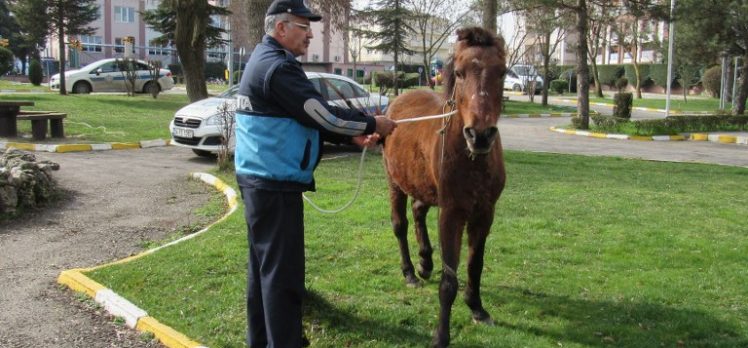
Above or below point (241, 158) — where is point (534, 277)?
below

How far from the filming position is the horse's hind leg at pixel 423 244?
6.02 meters

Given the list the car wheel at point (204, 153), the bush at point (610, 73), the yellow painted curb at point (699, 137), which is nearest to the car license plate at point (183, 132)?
the car wheel at point (204, 153)

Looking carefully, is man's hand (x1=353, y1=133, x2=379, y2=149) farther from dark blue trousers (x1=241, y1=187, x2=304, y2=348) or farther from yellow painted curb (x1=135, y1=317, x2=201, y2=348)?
yellow painted curb (x1=135, y1=317, x2=201, y2=348)

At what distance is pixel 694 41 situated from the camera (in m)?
26.6

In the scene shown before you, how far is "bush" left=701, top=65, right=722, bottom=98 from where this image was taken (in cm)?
4384

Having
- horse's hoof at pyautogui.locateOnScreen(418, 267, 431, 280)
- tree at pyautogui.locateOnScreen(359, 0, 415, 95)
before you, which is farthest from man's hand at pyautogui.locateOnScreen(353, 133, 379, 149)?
tree at pyautogui.locateOnScreen(359, 0, 415, 95)

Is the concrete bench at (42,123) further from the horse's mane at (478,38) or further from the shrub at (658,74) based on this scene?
the shrub at (658,74)

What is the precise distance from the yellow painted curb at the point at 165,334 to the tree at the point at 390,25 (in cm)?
3769

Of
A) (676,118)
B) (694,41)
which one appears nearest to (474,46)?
(676,118)

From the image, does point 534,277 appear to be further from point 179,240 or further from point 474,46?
point 179,240

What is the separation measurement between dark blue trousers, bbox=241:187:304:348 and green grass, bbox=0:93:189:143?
1353 centimetres

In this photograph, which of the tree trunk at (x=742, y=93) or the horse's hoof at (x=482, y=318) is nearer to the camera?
the horse's hoof at (x=482, y=318)

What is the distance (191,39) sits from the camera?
2212 cm

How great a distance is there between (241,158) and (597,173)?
1006 cm
